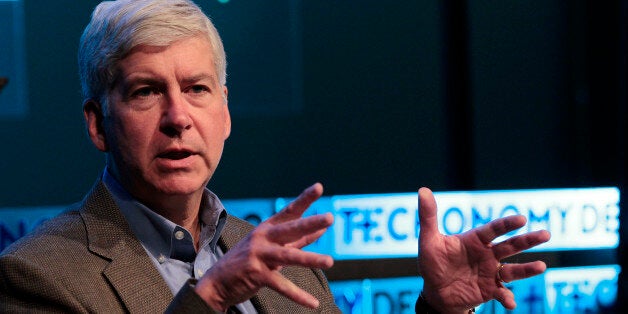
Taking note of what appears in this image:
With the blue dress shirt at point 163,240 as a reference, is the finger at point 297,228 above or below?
above

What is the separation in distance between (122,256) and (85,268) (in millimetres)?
79

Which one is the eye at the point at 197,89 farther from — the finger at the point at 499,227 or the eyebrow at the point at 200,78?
the finger at the point at 499,227

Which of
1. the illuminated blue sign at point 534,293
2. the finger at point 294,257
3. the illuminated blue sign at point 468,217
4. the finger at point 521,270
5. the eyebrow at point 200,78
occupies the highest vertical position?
the eyebrow at point 200,78

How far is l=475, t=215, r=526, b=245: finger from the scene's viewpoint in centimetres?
145

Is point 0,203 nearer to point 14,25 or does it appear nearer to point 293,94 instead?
point 14,25

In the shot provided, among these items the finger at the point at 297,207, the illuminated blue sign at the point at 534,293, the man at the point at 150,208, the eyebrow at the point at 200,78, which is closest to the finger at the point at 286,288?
the finger at the point at 297,207

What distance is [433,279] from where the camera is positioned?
5.31ft

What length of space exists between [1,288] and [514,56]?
9.42ft

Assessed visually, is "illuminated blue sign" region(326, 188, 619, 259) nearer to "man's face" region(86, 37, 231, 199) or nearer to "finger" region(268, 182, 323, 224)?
A: "man's face" region(86, 37, 231, 199)

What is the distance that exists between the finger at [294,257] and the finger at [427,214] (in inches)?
14.6

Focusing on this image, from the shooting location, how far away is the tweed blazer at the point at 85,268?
143 cm

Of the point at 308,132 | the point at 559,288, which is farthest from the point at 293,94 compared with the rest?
the point at 559,288

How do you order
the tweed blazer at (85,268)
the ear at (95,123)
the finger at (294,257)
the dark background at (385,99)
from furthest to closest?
1. the dark background at (385,99)
2. the ear at (95,123)
3. the tweed blazer at (85,268)
4. the finger at (294,257)

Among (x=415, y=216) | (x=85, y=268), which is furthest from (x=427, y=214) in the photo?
(x=415, y=216)
